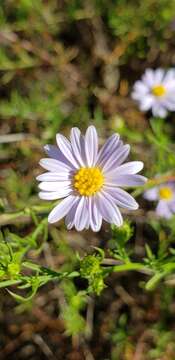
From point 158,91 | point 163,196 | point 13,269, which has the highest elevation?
point 158,91

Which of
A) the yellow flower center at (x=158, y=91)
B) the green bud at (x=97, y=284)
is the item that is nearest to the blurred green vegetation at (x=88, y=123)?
the yellow flower center at (x=158, y=91)

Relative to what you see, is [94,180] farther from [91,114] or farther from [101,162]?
[91,114]

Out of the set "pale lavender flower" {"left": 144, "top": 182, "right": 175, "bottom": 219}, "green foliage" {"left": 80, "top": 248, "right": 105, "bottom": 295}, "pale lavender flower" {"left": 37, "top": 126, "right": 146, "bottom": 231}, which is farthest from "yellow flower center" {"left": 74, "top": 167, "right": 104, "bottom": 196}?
"pale lavender flower" {"left": 144, "top": 182, "right": 175, "bottom": 219}

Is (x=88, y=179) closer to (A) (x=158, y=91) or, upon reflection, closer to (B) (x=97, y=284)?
(B) (x=97, y=284)

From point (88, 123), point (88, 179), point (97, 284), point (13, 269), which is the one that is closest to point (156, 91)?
point (88, 123)

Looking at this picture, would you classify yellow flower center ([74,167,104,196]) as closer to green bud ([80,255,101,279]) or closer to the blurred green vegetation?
green bud ([80,255,101,279])

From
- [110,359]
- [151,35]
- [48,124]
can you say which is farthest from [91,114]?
[110,359]

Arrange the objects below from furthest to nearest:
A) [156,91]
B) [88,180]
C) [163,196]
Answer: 1. [156,91]
2. [163,196]
3. [88,180]

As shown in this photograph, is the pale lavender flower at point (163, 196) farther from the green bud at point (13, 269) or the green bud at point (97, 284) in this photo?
the green bud at point (13, 269)
